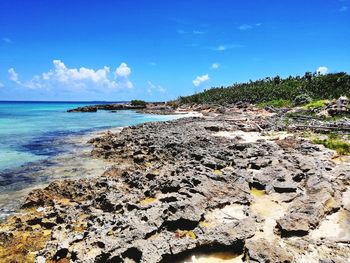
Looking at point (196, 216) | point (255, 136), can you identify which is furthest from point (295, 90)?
point (196, 216)

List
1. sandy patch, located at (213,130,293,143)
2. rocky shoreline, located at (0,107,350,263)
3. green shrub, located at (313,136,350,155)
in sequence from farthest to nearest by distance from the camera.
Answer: sandy patch, located at (213,130,293,143) → green shrub, located at (313,136,350,155) → rocky shoreline, located at (0,107,350,263)

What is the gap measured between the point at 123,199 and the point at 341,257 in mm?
6835

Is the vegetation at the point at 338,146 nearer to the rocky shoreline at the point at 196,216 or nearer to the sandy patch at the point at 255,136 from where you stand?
the rocky shoreline at the point at 196,216

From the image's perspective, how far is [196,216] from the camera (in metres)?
9.27

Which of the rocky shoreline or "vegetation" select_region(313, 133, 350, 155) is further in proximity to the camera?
"vegetation" select_region(313, 133, 350, 155)

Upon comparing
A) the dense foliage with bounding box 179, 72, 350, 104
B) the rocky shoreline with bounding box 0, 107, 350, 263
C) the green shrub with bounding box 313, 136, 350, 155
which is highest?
the dense foliage with bounding box 179, 72, 350, 104

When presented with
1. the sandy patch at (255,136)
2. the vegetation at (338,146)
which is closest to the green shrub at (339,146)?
the vegetation at (338,146)

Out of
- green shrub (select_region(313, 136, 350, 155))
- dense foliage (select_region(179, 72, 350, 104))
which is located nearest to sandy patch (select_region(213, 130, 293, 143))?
green shrub (select_region(313, 136, 350, 155))

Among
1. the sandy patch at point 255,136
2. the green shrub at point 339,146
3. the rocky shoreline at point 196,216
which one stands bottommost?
the rocky shoreline at point 196,216

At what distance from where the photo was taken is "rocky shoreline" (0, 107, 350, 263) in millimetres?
7777

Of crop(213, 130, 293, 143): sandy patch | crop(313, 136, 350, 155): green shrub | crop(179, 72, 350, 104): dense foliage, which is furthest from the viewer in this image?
crop(179, 72, 350, 104): dense foliage

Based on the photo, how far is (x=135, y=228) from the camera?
848cm

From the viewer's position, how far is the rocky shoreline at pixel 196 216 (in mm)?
7777

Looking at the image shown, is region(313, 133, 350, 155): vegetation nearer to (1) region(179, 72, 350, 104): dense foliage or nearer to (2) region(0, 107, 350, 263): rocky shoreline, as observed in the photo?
(2) region(0, 107, 350, 263): rocky shoreline
